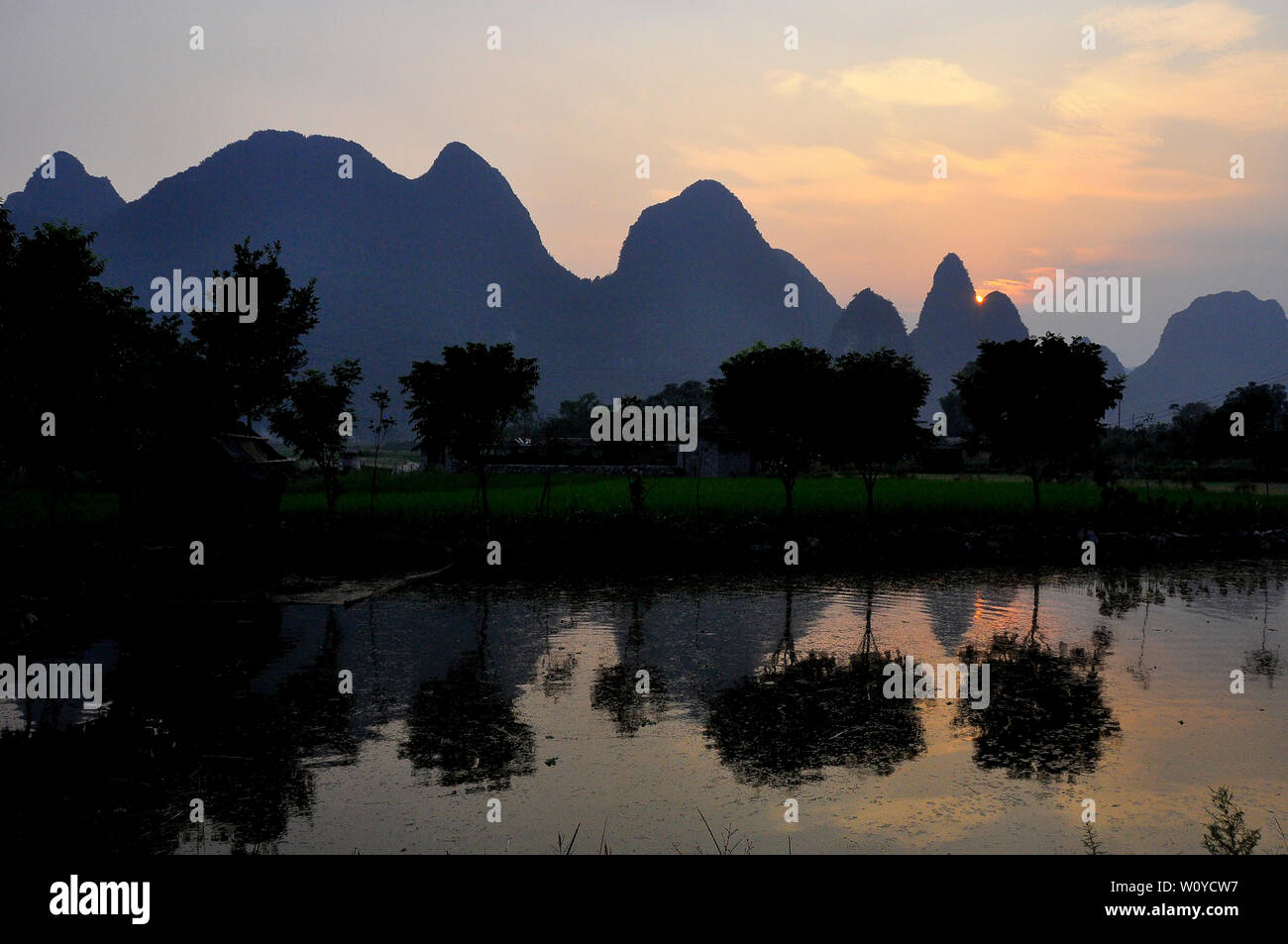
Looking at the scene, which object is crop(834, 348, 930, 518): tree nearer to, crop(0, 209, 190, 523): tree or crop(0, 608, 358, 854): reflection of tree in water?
crop(0, 209, 190, 523): tree

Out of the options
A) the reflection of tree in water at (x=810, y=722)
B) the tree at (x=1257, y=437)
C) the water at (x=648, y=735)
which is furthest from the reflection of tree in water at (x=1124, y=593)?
the tree at (x=1257, y=437)

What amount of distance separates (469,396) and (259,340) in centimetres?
1521

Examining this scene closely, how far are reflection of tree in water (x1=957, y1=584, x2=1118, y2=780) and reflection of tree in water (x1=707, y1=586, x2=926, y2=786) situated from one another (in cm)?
78

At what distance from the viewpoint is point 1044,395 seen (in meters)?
→ 29.0

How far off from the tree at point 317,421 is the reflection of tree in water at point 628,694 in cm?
1602

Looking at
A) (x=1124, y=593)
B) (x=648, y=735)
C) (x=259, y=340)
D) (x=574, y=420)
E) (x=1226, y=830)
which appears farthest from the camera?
(x=574, y=420)

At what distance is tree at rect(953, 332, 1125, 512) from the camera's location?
2897 cm

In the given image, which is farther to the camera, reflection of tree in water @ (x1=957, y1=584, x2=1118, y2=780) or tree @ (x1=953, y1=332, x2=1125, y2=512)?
tree @ (x1=953, y1=332, x2=1125, y2=512)

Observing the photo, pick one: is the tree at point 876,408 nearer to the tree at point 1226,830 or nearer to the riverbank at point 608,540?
the riverbank at point 608,540

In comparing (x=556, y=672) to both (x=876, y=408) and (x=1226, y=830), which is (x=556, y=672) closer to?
(x=1226, y=830)

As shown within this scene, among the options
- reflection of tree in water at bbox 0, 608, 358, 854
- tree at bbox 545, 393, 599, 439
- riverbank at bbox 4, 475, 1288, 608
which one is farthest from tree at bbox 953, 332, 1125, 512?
tree at bbox 545, 393, 599, 439

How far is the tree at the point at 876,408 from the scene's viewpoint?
95.2 feet

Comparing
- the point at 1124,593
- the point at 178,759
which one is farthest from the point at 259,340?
the point at 1124,593

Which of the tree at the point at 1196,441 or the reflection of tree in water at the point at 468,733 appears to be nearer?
the reflection of tree in water at the point at 468,733
